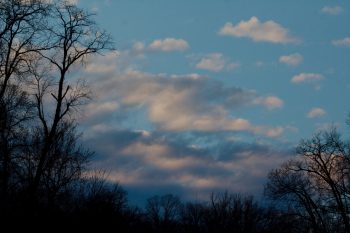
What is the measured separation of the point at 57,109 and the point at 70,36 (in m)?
4.01

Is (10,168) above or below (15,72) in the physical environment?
below

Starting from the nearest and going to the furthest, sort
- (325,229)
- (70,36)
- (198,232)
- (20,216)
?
(20,216)
(70,36)
(325,229)
(198,232)

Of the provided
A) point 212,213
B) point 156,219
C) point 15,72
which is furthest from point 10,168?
point 156,219

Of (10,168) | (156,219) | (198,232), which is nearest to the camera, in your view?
(10,168)

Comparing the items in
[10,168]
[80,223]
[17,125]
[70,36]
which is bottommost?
[80,223]

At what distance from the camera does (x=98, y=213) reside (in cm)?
2294

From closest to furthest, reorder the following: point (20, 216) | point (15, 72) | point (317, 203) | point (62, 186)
Result: point (20, 216)
point (15, 72)
point (62, 186)
point (317, 203)

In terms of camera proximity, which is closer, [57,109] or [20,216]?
[20,216]

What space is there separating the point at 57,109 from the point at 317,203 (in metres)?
30.8

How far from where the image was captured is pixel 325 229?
55531 mm

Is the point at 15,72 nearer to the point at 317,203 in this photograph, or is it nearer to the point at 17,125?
the point at 17,125

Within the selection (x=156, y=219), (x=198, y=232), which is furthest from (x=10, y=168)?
(x=156, y=219)

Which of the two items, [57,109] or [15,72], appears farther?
[57,109]

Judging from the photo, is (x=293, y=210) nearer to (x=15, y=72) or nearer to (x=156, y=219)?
(x=15, y=72)
